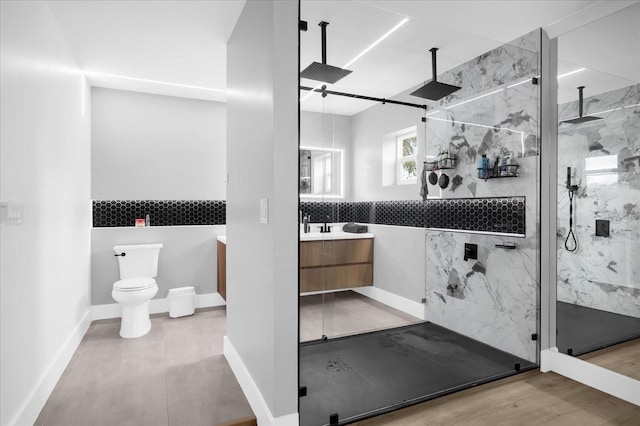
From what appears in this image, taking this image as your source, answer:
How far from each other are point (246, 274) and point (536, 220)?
2.20 metres

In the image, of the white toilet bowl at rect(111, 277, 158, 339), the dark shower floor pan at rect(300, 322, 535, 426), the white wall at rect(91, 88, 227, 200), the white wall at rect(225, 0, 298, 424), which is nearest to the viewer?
the white wall at rect(225, 0, 298, 424)

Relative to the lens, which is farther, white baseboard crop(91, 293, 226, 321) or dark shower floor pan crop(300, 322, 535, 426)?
white baseboard crop(91, 293, 226, 321)

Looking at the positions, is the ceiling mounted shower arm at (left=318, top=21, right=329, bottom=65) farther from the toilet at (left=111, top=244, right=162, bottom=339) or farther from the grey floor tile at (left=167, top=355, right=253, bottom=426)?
the toilet at (left=111, top=244, right=162, bottom=339)

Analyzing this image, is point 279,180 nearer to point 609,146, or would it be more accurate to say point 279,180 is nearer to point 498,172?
point 498,172

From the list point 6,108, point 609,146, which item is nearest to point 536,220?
point 609,146

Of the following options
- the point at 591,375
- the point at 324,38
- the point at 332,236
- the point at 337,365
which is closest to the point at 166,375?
the point at 337,365

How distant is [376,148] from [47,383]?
2707 millimetres

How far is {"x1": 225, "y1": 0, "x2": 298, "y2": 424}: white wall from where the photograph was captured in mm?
1841

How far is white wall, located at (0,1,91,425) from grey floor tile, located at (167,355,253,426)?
0.76 meters

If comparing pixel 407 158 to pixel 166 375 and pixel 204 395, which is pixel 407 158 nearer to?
pixel 204 395

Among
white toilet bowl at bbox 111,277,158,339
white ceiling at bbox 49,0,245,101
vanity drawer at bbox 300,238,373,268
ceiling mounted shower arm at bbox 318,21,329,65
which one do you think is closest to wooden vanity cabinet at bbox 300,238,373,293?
vanity drawer at bbox 300,238,373,268

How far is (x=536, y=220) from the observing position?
2.70 m

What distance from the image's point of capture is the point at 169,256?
13.9ft

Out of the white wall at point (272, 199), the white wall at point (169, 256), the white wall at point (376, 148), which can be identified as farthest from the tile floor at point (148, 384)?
the white wall at point (376, 148)
